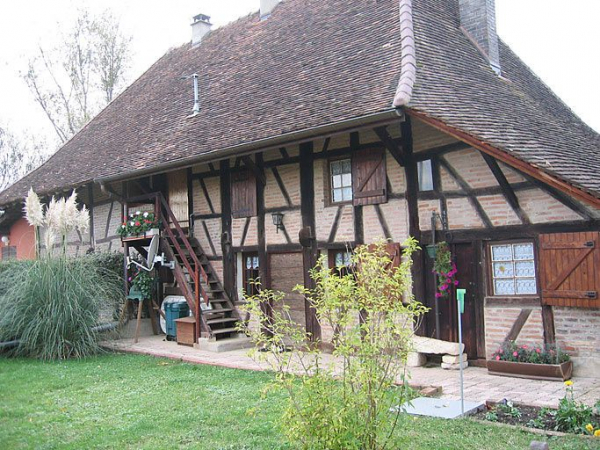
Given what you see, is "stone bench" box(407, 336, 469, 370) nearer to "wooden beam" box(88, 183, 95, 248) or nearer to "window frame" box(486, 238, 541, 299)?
"window frame" box(486, 238, 541, 299)

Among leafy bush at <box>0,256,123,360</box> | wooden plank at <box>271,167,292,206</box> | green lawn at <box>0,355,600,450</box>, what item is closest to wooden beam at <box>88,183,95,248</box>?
leafy bush at <box>0,256,123,360</box>

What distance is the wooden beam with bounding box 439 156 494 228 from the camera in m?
8.64

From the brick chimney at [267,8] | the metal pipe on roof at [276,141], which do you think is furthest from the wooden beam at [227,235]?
the brick chimney at [267,8]

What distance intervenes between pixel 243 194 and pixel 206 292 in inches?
81.2

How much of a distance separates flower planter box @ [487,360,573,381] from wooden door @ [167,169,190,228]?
751 centimetres

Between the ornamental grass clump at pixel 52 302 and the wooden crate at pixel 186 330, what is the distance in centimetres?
173

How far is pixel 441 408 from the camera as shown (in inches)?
241

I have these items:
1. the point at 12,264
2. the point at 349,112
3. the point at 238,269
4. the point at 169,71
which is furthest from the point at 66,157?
the point at 349,112

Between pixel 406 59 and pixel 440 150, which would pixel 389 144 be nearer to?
pixel 440 150

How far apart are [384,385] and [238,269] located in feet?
28.5

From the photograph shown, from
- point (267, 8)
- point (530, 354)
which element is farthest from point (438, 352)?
point (267, 8)

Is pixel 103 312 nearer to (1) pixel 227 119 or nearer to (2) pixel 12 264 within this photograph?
(2) pixel 12 264

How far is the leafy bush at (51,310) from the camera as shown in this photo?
9891mm

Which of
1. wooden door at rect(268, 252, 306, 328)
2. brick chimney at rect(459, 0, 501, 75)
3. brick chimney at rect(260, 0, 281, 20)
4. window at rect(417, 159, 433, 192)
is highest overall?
brick chimney at rect(260, 0, 281, 20)
